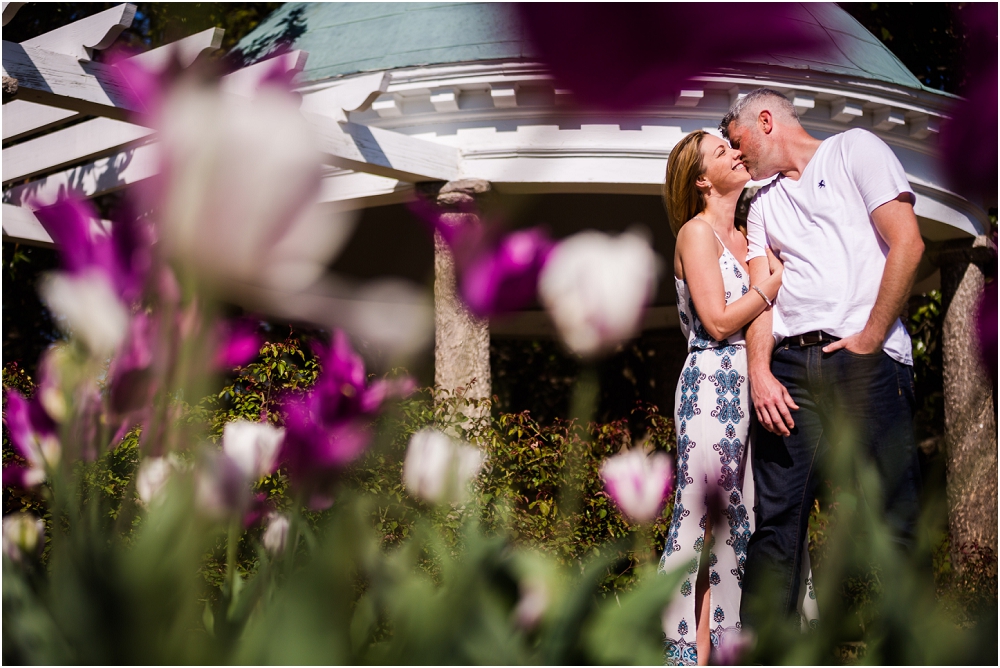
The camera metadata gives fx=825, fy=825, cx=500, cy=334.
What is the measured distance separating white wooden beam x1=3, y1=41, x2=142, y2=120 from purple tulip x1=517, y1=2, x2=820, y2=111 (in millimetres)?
3613

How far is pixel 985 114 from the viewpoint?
1.68 ft

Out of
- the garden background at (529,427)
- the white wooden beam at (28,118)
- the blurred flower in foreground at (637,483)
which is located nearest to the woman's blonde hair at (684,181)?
the garden background at (529,427)

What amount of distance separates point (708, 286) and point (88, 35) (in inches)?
119

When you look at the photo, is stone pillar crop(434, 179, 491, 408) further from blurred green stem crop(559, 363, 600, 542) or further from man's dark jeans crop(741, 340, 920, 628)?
blurred green stem crop(559, 363, 600, 542)

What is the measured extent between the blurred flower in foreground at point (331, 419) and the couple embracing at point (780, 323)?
159 cm

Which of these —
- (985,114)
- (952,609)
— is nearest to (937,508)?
(952,609)

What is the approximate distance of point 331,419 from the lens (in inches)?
24.1

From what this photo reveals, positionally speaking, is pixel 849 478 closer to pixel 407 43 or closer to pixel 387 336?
pixel 387 336

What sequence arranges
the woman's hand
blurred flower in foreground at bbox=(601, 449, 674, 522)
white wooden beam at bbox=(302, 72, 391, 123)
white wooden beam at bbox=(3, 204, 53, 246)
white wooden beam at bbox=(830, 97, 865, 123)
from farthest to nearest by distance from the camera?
white wooden beam at bbox=(830, 97, 865, 123) → white wooden beam at bbox=(3, 204, 53, 246) → white wooden beam at bbox=(302, 72, 391, 123) → the woman's hand → blurred flower in foreground at bbox=(601, 449, 674, 522)

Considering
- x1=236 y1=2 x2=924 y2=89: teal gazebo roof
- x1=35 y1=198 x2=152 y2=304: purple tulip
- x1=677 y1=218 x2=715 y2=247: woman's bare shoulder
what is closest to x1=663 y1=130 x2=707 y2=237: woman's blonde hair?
x1=677 y1=218 x2=715 y2=247: woman's bare shoulder

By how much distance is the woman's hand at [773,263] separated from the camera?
7.96ft

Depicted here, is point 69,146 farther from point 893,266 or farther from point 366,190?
point 893,266

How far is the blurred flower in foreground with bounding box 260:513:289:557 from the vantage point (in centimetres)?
73

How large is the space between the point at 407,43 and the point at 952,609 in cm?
590
